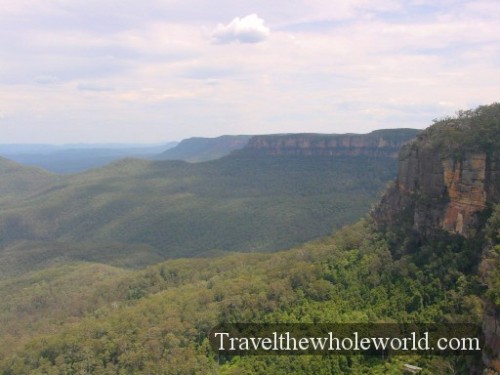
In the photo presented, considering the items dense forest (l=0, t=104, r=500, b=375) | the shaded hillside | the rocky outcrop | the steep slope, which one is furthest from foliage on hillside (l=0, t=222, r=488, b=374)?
the shaded hillside

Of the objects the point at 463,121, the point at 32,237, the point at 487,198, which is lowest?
the point at 32,237

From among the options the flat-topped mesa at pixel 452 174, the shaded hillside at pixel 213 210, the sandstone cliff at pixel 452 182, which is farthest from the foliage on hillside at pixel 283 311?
the shaded hillside at pixel 213 210

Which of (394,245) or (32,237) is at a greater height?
(394,245)

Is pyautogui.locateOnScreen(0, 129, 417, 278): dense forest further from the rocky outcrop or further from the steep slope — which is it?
the rocky outcrop

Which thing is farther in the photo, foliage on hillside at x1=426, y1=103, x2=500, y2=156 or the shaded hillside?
the shaded hillside

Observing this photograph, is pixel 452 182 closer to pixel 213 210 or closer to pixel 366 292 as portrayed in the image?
pixel 366 292

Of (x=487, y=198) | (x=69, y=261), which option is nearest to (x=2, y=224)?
(x=69, y=261)

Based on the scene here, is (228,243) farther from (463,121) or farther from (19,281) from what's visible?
(463,121)
